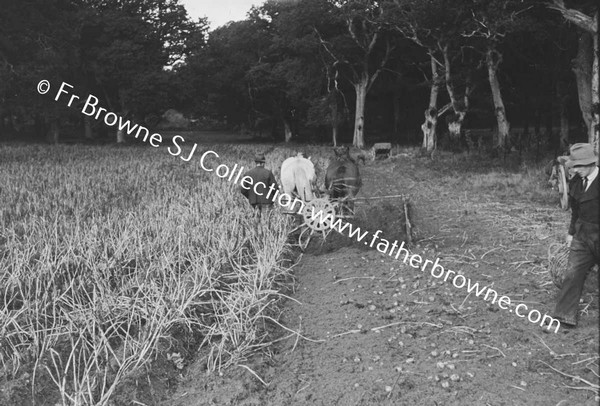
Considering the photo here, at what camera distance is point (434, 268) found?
7.70 metres

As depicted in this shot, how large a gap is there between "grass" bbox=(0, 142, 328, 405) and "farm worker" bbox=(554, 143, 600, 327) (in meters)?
3.03

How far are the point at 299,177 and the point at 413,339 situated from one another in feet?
16.5

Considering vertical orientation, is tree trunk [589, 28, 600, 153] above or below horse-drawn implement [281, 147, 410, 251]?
above

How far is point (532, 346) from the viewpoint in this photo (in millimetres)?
5180

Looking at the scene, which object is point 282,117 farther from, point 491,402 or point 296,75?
point 491,402

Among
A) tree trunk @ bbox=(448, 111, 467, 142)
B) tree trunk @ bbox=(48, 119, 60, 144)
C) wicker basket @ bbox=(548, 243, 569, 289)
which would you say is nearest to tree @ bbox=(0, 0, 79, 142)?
tree trunk @ bbox=(48, 119, 60, 144)

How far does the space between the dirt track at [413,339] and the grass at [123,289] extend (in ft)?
1.56

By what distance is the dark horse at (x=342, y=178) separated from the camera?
9820 millimetres

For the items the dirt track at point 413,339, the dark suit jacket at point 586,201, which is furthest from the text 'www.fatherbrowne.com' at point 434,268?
the dark suit jacket at point 586,201

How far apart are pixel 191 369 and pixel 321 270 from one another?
3405mm

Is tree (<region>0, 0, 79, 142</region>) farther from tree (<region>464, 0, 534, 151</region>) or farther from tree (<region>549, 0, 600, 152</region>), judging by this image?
tree (<region>549, 0, 600, 152</region>)

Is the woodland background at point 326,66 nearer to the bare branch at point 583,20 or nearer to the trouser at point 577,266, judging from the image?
the bare branch at point 583,20

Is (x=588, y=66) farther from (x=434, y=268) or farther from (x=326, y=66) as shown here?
(x=326, y=66)

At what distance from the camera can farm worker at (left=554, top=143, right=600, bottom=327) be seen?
5.24m
